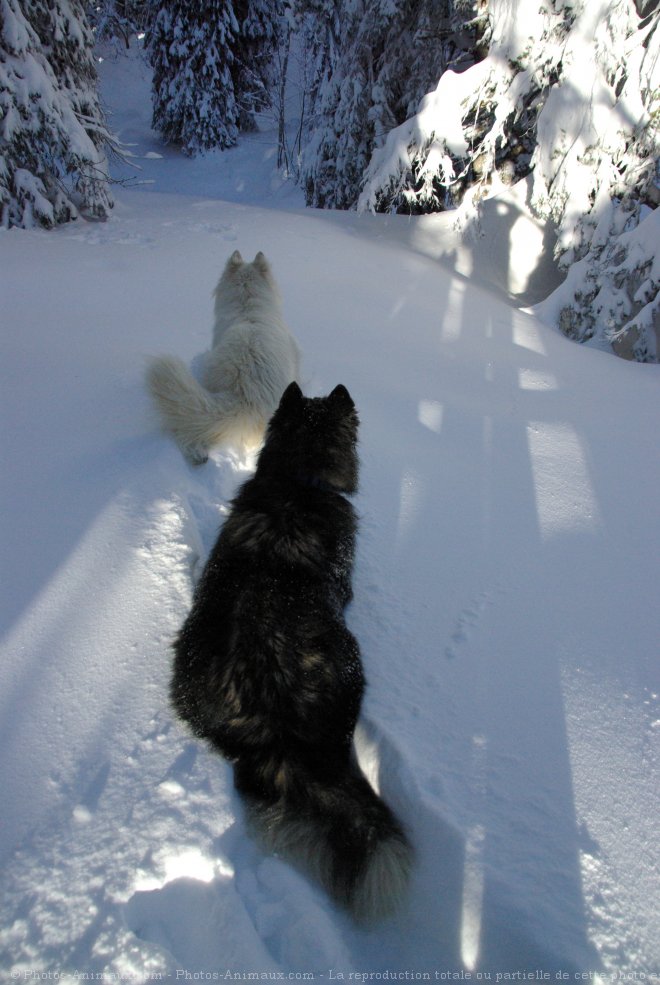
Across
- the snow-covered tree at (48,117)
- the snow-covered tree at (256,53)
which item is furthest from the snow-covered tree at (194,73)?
the snow-covered tree at (48,117)

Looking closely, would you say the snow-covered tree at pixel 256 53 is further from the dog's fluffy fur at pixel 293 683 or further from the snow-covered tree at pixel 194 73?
the dog's fluffy fur at pixel 293 683

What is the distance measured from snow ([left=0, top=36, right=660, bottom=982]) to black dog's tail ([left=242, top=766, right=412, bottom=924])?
67mm

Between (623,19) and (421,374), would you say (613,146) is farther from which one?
(421,374)

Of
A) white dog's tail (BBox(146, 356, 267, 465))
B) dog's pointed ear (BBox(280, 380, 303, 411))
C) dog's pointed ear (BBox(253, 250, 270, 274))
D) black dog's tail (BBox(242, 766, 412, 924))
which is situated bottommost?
black dog's tail (BBox(242, 766, 412, 924))

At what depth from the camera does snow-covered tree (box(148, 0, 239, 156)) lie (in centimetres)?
1720

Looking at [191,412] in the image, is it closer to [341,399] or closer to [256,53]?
[341,399]

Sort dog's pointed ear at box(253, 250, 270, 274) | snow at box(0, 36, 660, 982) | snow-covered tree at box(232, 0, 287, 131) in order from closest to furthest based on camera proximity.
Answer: snow at box(0, 36, 660, 982)
dog's pointed ear at box(253, 250, 270, 274)
snow-covered tree at box(232, 0, 287, 131)

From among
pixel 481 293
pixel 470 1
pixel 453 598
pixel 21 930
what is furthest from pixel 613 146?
pixel 21 930

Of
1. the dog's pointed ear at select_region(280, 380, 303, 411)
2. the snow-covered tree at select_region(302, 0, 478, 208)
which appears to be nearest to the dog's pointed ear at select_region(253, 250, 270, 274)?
the dog's pointed ear at select_region(280, 380, 303, 411)

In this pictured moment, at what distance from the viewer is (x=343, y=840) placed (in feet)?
4.83

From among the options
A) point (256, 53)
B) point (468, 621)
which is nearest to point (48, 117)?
point (468, 621)

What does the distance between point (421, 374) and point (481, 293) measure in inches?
124

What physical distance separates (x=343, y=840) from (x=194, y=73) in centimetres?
2370

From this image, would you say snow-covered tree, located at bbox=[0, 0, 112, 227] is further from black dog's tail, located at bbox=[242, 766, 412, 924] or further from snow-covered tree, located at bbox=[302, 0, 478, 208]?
black dog's tail, located at bbox=[242, 766, 412, 924]
